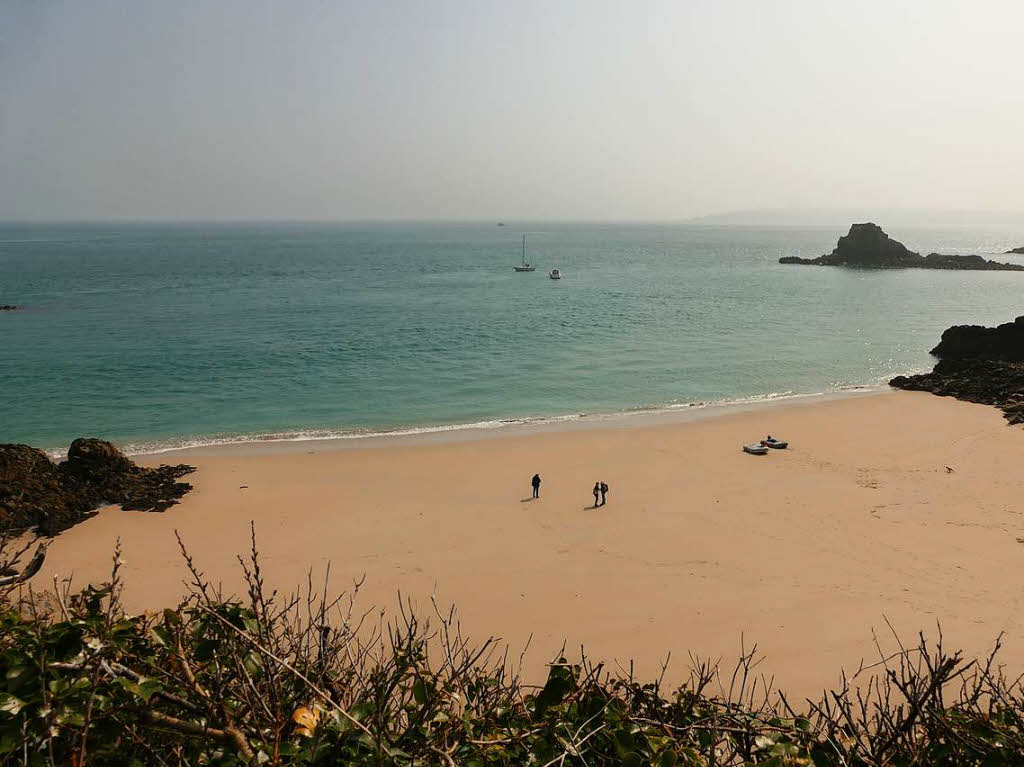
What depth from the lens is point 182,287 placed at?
7206 centimetres

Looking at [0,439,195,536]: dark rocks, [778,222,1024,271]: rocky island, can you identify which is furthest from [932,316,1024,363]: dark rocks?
[778,222,1024,271]: rocky island

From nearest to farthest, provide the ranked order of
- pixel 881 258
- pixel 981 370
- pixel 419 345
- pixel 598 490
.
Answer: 1. pixel 598 490
2. pixel 981 370
3. pixel 419 345
4. pixel 881 258

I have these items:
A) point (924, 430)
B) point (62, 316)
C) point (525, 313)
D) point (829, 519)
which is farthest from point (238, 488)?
point (62, 316)

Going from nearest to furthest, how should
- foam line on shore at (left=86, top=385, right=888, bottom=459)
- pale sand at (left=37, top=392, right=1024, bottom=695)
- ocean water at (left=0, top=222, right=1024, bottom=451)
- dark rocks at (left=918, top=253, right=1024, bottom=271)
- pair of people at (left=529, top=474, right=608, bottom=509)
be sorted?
pale sand at (left=37, top=392, right=1024, bottom=695) → pair of people at (left=529, top=474, right=608, bottom=509) → foam line on shore at (left=86, top=385, right=888, bottom=459) → ocean water at (left=0, top=222, right=1024, bottom=451) → dark rocks at (left=918, top=253, right=1024, bottom=271)

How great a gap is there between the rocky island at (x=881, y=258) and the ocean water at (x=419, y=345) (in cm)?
1171

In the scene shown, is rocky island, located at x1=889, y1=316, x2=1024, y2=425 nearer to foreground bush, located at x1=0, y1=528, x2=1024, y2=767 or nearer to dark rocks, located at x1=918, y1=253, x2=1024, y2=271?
foreground bush, located at x1=0, y1=528, x2=1024, y2=767

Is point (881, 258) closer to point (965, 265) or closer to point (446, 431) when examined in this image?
point (965, 265)

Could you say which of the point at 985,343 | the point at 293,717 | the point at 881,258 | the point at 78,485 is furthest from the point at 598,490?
the point at 881,258

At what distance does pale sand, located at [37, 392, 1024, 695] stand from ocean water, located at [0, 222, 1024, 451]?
566 centimetres

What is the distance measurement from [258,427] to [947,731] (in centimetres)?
2628

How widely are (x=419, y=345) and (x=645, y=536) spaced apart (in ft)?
93.5

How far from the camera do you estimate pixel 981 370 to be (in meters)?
32.6

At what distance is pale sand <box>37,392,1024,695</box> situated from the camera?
12023 mm

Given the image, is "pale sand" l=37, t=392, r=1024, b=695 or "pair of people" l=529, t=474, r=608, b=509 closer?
"pale sand" l=37, t=392, r=1024, b=695
